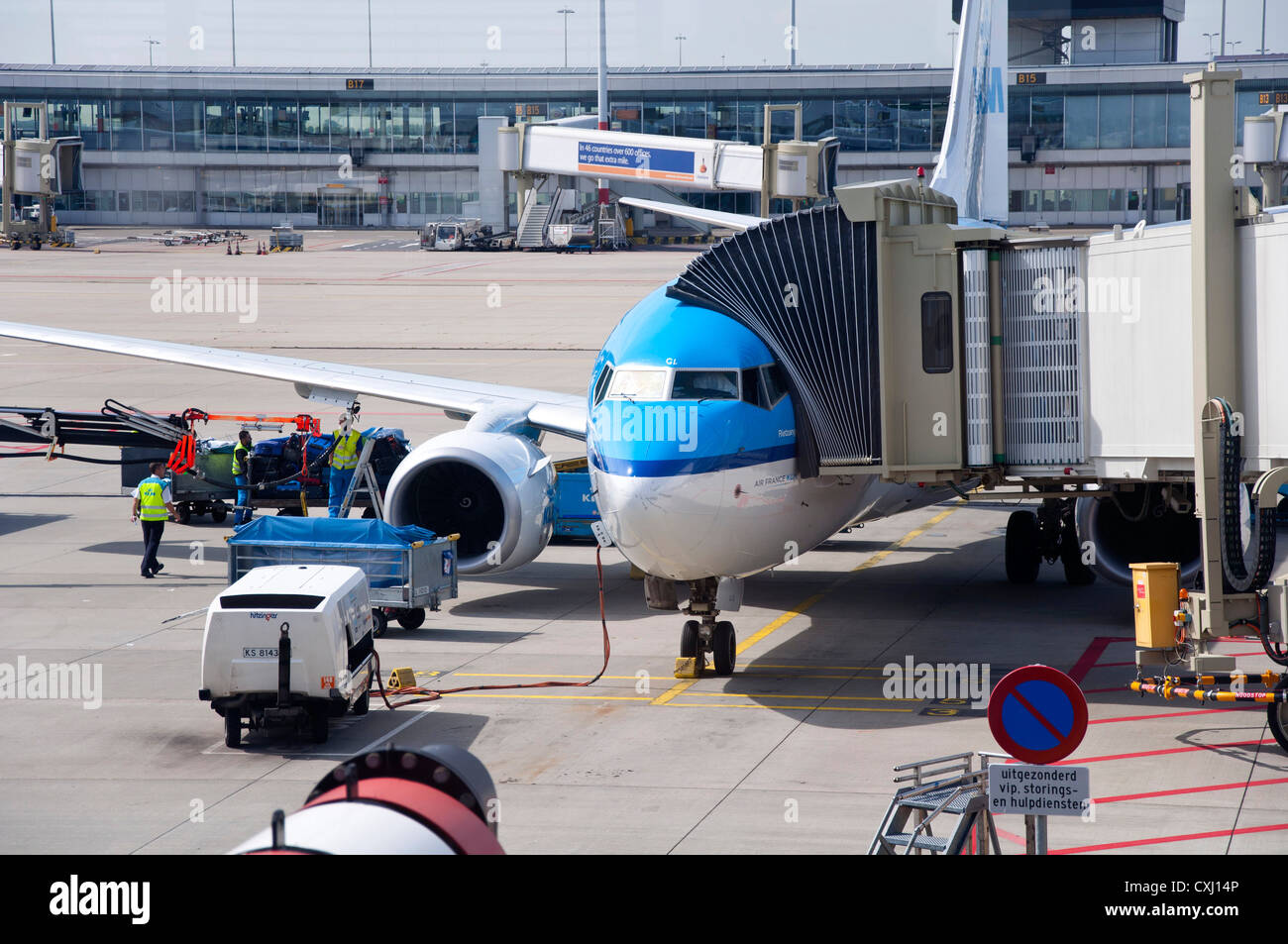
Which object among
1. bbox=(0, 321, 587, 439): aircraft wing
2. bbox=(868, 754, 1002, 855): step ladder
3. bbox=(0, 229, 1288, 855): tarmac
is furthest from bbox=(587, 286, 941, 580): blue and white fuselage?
bbox=(0, 321, 587, 439): aircraft wing

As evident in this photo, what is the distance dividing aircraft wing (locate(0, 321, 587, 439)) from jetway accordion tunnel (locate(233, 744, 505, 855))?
1924 cm

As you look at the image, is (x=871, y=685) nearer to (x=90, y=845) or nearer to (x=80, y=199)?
(x=90, y=845)

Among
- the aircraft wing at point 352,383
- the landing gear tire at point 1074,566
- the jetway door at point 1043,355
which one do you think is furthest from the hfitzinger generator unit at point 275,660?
the landing gear tire at point 1074,566

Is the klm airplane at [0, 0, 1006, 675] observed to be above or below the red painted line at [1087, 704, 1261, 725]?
above

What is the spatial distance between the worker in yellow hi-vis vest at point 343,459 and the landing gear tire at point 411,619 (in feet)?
19.4

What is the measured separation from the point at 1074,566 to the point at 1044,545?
598mm

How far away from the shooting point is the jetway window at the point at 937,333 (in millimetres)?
17844

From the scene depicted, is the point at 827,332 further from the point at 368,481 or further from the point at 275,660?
the point at 368,481

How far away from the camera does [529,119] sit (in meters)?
119

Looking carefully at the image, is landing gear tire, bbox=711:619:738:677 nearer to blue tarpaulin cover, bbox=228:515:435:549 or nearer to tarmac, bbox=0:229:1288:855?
tarmac, bbox=0:229:1288:855

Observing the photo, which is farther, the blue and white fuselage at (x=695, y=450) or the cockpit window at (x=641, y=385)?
the cockpit window at (x=641, y=385)

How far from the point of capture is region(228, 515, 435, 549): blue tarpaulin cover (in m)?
20.9

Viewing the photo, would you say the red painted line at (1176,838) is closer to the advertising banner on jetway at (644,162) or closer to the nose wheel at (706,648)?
the nose wheel at (706,648)

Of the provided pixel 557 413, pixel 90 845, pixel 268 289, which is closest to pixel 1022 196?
pixel 268 289
